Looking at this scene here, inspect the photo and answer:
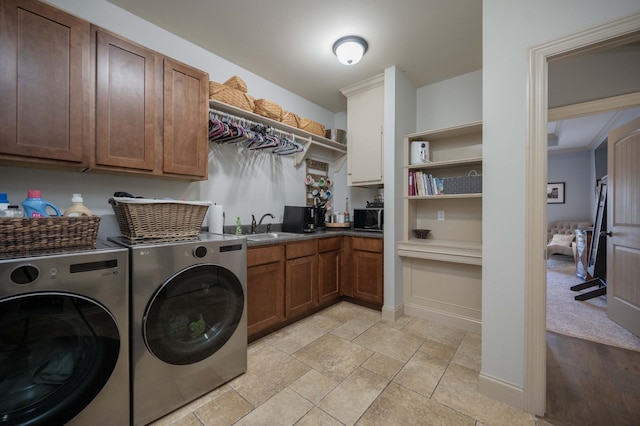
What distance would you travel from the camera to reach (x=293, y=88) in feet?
10.2

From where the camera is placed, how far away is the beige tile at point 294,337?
2.12m

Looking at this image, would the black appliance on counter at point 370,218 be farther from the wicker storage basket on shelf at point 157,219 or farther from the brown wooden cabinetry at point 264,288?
the wicker storage basket on shelf at point 157,219

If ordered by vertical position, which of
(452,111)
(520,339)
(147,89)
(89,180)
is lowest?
(520,339)

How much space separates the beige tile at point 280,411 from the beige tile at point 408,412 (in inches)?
13.1

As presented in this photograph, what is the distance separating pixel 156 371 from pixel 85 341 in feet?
1.27

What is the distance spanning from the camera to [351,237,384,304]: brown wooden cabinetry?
2777mm

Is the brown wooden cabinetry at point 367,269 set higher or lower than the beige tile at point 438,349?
higher

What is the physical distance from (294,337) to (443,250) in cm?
159

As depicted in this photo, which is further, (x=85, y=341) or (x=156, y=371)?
(x=156, y=371)

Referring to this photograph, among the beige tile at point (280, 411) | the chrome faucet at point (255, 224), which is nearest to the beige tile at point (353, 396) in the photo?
the beige tile at point (280, 411)

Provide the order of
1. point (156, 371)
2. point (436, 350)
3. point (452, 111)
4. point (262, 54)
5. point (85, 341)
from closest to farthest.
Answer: point (85, 341) < point (156, 371) < point (436, 350) < point (262, 54) < point (452, 111)

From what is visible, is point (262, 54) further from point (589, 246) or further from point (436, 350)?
point (589, 246)

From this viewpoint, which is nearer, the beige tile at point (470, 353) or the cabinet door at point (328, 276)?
the beige tile at point (470, 353)

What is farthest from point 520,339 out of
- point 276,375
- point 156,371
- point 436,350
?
point 156,371
